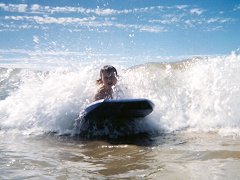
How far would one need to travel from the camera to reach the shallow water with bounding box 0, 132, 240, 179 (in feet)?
13.6

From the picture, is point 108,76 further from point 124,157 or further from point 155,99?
point 124,157

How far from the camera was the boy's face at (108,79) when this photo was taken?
25.7 ft

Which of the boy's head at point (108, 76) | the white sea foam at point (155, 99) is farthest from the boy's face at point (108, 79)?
the white sea foam at point (155, 99)

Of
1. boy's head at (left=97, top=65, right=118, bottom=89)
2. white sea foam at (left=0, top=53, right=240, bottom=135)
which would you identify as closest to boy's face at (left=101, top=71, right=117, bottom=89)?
boy's head at (left=97, top=65, right=118, bottom=89)

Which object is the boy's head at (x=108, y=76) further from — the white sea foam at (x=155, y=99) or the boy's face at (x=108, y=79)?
the white sea foam at (x=155, y=99)

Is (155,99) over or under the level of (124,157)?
over

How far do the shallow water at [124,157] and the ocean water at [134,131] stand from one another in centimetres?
1

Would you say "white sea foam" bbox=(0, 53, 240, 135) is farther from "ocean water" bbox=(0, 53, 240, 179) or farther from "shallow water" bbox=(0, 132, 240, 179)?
"shallow water" bbox=(0, 132, 240, 179)

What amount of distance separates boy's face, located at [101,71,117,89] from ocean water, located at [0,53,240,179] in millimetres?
487

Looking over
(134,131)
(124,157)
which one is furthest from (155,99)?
(124,157)

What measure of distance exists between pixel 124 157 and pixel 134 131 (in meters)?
2.58

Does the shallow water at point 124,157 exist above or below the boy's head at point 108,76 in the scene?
below

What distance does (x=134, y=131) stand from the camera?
25.3 ft

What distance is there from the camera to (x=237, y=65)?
9820mm
